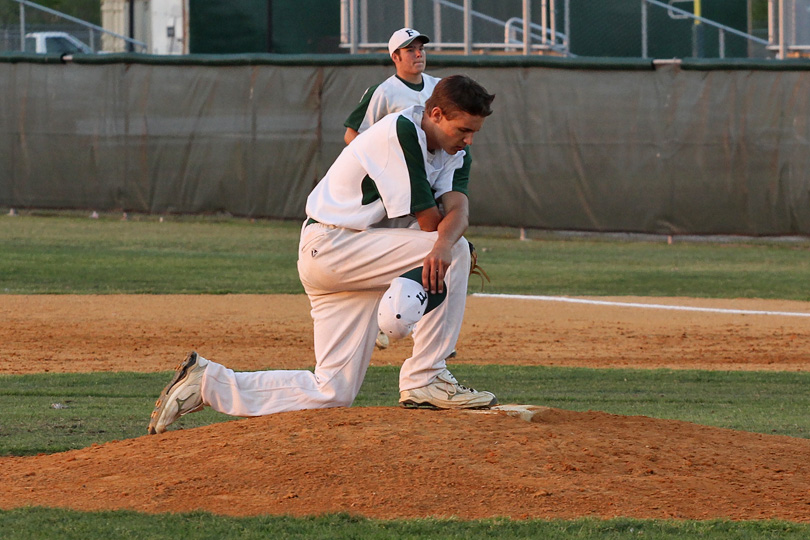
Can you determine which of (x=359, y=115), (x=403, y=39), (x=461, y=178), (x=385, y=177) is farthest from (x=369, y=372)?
(x=385, y=177)

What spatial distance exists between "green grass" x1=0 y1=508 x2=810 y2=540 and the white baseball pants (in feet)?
3.51

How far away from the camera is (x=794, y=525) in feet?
12.2

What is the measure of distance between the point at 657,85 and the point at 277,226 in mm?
5989

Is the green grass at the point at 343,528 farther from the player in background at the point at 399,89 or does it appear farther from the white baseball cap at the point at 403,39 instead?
the white baseball cap at the point at 403,39

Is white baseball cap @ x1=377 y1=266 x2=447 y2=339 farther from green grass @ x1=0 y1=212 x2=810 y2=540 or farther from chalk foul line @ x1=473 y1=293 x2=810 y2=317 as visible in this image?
chalk foul line @ x1=473 y1=293 x2=810 y2=317

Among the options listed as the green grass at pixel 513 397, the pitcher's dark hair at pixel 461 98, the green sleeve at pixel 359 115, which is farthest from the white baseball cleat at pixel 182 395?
the green sleeve at pixel 359 115

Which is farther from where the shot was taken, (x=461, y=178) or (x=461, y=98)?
(x=461, y=178)

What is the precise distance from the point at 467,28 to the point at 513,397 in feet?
33.0

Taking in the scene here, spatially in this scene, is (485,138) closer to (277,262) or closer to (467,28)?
(467,28)

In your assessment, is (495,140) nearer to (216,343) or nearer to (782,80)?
(782,80)

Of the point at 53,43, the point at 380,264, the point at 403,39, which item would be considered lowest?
the point at 380,264

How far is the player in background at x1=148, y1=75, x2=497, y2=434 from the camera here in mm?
4445

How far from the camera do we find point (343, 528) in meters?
3.64

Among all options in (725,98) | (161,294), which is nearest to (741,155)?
(725,98)
